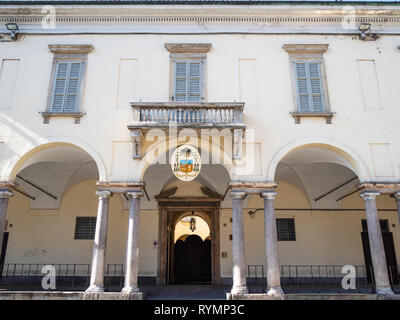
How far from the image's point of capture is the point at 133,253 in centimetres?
1020

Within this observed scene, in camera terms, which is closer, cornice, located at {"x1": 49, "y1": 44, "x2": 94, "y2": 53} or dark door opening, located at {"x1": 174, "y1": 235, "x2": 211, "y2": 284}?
cornice, located at {"x1": 49, "y1": 44, "x2": 94, "y2": 53}

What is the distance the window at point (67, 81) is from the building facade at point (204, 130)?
0.16 ft

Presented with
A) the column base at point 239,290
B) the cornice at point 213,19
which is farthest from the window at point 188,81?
the column base at point 239,290

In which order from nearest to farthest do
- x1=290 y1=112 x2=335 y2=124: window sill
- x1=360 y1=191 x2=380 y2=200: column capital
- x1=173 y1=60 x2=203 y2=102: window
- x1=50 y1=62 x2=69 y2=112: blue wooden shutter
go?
x1=360 y1=191 x2=380 y2=200: column capital
x1=290 y1=112 x2=335 y2=124: window sill
x1=50 y1=62 x2=69 y2=112: blue wooden shutter
x1=173 y1=60 x2=203 y2=102: window

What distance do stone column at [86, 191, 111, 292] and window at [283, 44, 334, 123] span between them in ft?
22.5

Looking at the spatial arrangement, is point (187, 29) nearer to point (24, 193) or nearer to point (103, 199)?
point (103, 199)

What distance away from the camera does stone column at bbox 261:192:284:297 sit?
32.7 feet

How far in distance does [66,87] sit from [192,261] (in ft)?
30.8

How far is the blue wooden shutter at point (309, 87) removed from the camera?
466 inches

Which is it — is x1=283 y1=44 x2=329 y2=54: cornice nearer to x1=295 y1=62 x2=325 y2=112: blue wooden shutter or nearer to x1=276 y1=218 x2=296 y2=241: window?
x1=295 y1=62 x2=325 y2=112: blue wooden shutter

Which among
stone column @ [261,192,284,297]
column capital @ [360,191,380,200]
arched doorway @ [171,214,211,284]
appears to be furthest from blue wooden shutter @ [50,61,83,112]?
column capital @ [360,191,380,200]

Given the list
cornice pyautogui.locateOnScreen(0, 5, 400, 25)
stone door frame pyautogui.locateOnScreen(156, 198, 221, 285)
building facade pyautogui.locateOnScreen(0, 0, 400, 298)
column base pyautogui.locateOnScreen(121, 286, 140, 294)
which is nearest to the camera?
column base pyautogui.locateOnScreen(121, 286, 140, 294)

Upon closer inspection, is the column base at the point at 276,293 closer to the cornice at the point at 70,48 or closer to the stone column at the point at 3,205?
the stone column at the point at 3,205
